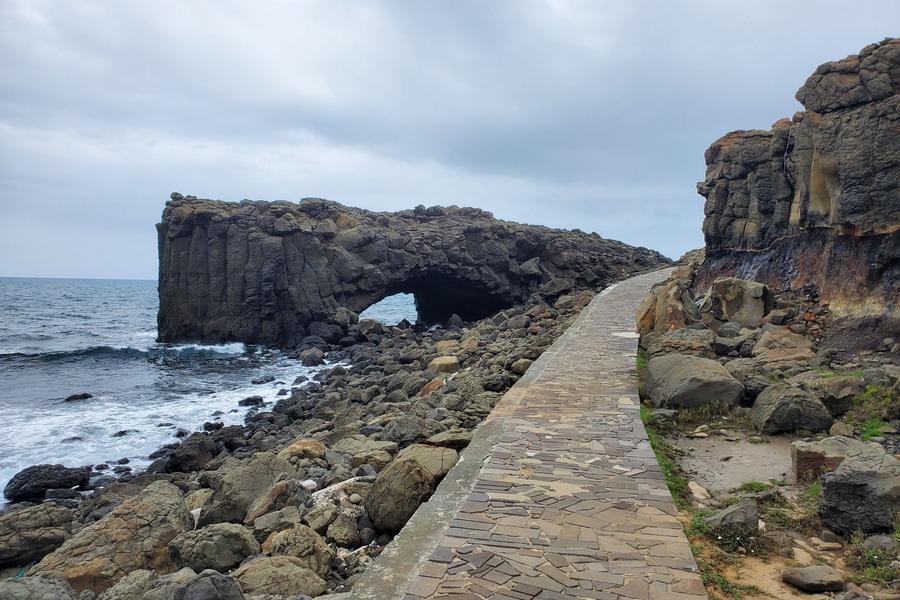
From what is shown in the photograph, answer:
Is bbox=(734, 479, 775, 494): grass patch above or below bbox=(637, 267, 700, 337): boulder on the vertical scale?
below

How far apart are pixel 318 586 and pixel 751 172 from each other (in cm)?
1830

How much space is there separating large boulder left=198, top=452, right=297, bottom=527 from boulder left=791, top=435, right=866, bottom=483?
21.3 ft

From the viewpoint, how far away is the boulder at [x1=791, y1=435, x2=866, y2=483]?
6281 millimetres

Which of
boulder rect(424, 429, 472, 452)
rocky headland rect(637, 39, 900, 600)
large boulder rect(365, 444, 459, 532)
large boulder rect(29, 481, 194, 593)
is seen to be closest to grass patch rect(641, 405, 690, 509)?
rocky headland rect(637, 39, 900, 600)

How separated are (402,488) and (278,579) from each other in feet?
5.24

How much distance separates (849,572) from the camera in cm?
455

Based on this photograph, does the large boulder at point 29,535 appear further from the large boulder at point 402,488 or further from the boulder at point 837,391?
the boulder at point 837,391

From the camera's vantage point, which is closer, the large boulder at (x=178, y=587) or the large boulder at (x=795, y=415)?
the large boulder at (x=178, y=587)

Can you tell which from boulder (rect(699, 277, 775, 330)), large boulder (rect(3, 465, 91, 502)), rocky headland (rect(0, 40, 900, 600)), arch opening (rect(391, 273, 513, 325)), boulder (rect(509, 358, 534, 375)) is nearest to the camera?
rocky headland (rect(0, 40, 900, 600))

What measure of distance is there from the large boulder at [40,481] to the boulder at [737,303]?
1574 centimetres

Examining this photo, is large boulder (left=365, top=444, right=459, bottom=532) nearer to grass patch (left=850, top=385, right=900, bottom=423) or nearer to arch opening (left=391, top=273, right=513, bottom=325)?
grass patch (left=850, top=385, right=900, bottom=423)

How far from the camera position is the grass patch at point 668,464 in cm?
622

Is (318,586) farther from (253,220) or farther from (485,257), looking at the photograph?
(485,257)

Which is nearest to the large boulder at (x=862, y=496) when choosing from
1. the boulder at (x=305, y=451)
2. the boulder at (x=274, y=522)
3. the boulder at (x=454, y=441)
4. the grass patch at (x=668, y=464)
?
the grass patch at (x=668, y=464)
